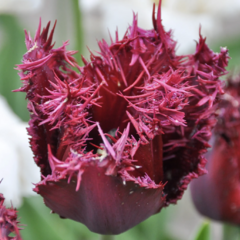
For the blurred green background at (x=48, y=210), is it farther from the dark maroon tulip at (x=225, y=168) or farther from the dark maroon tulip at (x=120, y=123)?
the dark maroon tulip at (x=120, y=123)

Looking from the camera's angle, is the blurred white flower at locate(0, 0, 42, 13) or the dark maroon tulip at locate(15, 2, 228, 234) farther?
the blurred white flower at locate(0, 0, 42, 13)

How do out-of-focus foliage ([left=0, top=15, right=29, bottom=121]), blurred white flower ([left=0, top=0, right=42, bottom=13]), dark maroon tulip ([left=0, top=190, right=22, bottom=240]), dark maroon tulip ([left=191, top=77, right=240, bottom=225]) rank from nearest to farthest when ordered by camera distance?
dark maroon tulip ([left=0, top=190, right=22, bottom=240]) → dark maroon tulip ([left=191, top=77, right=240, bottom=225]) → blurred white flower ([left=0, top=0, right=42, bottom=13]) → out-of-focus foliage ([left=0, top=15, right=29, bottom=121])

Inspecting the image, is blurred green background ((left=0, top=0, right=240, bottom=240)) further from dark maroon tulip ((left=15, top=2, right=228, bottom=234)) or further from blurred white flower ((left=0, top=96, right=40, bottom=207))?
dark maroon tulip ((left=15, top=2, right=228, bottom=234))

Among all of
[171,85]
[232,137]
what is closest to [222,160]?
[232,137]

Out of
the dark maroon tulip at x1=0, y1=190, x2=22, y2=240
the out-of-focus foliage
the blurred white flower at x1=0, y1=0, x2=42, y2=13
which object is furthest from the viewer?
the out-of-focus foliage

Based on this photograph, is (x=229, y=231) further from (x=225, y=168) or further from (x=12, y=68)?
(x=12, y=68)

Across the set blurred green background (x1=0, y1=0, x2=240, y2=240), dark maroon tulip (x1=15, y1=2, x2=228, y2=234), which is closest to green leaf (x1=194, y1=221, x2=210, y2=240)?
blurred green background (x1=0, y1=0, x2=240, y2=240)
